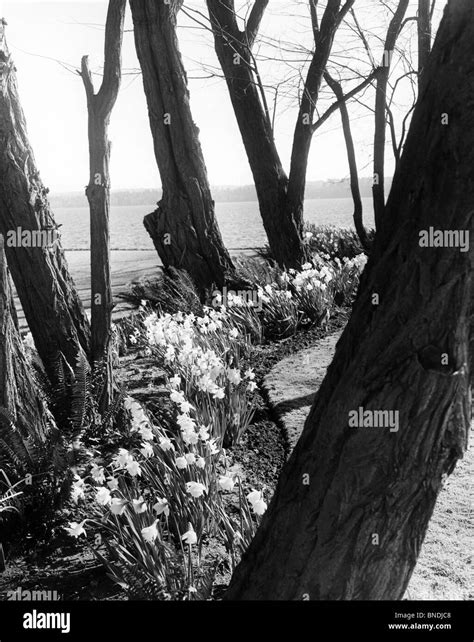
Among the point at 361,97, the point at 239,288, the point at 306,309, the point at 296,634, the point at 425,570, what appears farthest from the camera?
the point at 361,97

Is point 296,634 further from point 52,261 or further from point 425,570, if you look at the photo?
point 52,261

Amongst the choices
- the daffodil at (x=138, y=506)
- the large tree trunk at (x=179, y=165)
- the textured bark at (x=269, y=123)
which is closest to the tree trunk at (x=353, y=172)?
the textured bark at (x=269, y=123)

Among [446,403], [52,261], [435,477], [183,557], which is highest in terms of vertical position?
[52,261]

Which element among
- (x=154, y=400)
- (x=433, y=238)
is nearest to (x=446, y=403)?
(x=433, y=238)

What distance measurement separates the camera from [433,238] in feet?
7.70

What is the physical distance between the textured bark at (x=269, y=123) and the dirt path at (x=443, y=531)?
16.9ft

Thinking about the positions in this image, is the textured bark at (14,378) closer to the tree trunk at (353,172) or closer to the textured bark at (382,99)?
the textured bark at (382,99)

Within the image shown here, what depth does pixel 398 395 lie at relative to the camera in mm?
2410

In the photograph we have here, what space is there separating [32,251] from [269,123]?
23.4ft

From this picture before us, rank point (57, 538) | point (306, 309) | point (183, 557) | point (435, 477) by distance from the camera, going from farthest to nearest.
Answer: point (306, 309) < point (57, 538) < point (183, 557) < point (435, 477)

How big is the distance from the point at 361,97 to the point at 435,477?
47.6 feet

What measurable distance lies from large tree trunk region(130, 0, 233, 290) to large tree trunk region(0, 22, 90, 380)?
15.2 feet

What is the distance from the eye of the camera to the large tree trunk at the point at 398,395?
233 cm

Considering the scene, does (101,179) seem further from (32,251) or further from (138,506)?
(138,506)
